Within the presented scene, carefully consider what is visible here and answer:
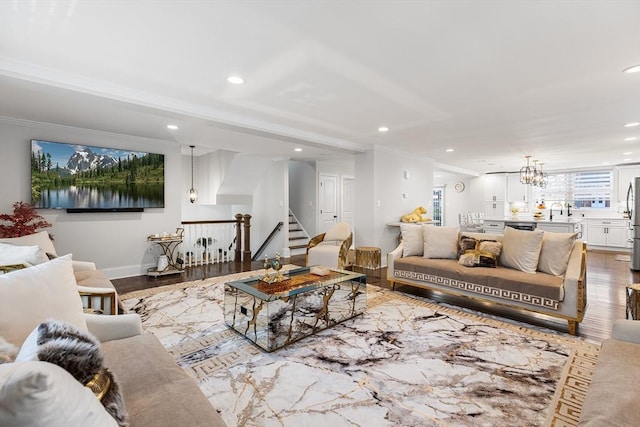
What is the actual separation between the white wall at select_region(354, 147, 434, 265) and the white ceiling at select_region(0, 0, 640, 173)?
1.46 meters

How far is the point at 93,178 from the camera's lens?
4.75 metres

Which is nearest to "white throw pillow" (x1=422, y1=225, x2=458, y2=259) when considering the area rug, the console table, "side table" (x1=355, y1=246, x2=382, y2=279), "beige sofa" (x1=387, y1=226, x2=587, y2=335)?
"beige sofa" (x1=387, y1=226, x2=587, y2=335)

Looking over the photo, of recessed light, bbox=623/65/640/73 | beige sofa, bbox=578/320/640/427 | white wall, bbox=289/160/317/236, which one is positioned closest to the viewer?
beige sofa, bbox=578/320/640/427

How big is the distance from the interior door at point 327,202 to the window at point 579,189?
6.43 metres

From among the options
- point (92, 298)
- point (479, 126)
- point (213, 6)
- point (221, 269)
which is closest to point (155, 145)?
point (221, 269)

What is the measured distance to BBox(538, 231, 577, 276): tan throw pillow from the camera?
10.9 feet

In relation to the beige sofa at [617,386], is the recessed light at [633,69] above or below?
above

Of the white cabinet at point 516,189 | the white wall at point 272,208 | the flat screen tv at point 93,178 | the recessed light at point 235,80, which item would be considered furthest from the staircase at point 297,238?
the white cabinet at point 516,189

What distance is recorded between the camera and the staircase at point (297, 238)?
7811mm

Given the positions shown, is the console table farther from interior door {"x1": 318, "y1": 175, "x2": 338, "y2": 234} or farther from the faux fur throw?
the faux fur throw

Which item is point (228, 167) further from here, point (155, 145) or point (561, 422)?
point (561, 422)

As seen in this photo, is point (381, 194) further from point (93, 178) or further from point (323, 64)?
point (93, 178)

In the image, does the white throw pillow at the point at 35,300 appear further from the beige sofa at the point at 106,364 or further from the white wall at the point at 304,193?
the white wall at the point at 304,193

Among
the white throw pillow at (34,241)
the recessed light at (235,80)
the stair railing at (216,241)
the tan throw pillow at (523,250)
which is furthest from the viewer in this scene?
the stair railing at (216,241)
